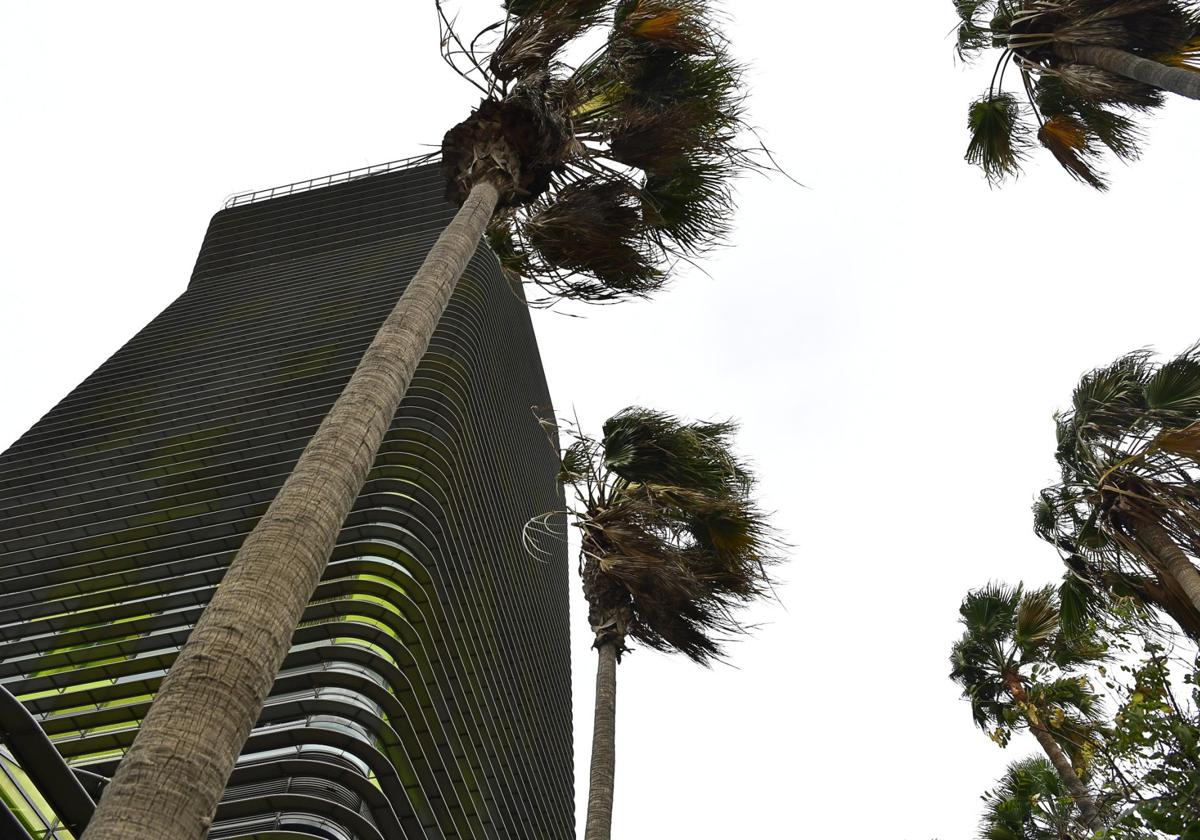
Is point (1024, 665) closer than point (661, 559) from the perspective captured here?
No

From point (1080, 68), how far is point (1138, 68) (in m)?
1.59

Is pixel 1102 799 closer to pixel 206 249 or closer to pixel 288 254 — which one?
pixel 288 254

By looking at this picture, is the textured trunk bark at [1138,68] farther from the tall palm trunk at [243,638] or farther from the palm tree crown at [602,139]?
the tall palm trunk at [243,638]

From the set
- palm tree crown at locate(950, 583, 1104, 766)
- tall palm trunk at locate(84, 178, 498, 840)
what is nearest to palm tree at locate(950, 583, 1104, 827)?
palm tree crown at locate(950, 583, 1104, 766)

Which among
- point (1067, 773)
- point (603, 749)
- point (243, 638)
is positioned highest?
point (1067, 773)

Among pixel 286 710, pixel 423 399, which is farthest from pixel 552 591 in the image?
pixel 286 710

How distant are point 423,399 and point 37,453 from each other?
38.6 ft

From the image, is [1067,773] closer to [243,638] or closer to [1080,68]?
[1080,68]

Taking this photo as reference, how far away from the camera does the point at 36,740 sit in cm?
529

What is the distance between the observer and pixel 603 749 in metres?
9.79

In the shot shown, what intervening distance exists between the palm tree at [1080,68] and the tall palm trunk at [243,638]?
10131 millimetres

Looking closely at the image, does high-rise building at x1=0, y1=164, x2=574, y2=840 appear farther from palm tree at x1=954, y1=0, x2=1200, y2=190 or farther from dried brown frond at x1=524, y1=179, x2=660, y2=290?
palm tree at x1=954, y1=0, x2=1200, y2=190

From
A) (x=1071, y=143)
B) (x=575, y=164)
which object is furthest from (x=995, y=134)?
(x=575, y=164)

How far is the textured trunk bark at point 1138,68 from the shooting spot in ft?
35.6
